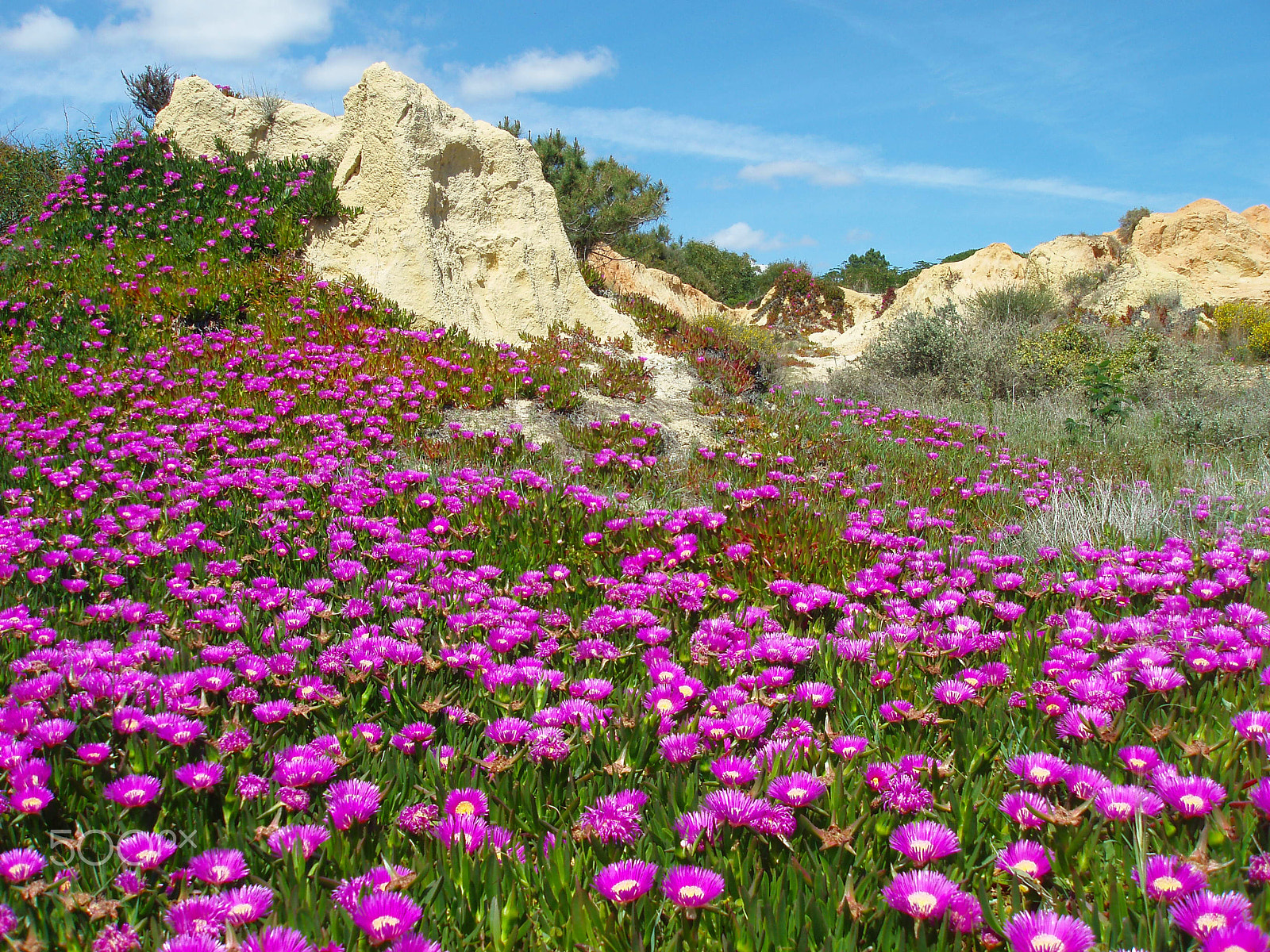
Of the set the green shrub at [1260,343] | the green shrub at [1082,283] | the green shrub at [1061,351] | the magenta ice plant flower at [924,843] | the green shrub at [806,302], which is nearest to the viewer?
the magenta ice plant flower at [924,843]

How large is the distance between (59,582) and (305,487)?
137 centimetres

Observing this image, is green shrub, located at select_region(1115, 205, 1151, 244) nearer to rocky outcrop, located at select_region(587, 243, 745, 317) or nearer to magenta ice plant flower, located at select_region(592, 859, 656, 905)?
rocky outcrop, located at select_region(587, 243, 745, 317)

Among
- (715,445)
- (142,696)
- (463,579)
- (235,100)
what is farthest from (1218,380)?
(235,100)

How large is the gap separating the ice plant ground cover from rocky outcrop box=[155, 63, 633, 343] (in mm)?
5420

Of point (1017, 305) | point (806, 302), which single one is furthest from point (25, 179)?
point (806, 302)

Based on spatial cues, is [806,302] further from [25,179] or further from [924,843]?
[924,843]

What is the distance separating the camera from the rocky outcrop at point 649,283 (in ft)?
64.2

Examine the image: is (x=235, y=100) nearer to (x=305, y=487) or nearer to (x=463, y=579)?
(x=305, y=487)

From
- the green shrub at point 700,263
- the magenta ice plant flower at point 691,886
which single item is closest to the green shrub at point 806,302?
the green shrub at point 700,263

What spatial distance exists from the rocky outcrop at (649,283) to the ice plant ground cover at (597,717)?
15.0 m

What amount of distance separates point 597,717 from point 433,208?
992 cm

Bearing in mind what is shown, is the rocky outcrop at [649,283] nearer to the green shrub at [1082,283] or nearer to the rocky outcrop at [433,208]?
the rocky outcrop at [433,208]

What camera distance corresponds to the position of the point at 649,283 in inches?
819

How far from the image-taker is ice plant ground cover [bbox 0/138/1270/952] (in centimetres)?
138
